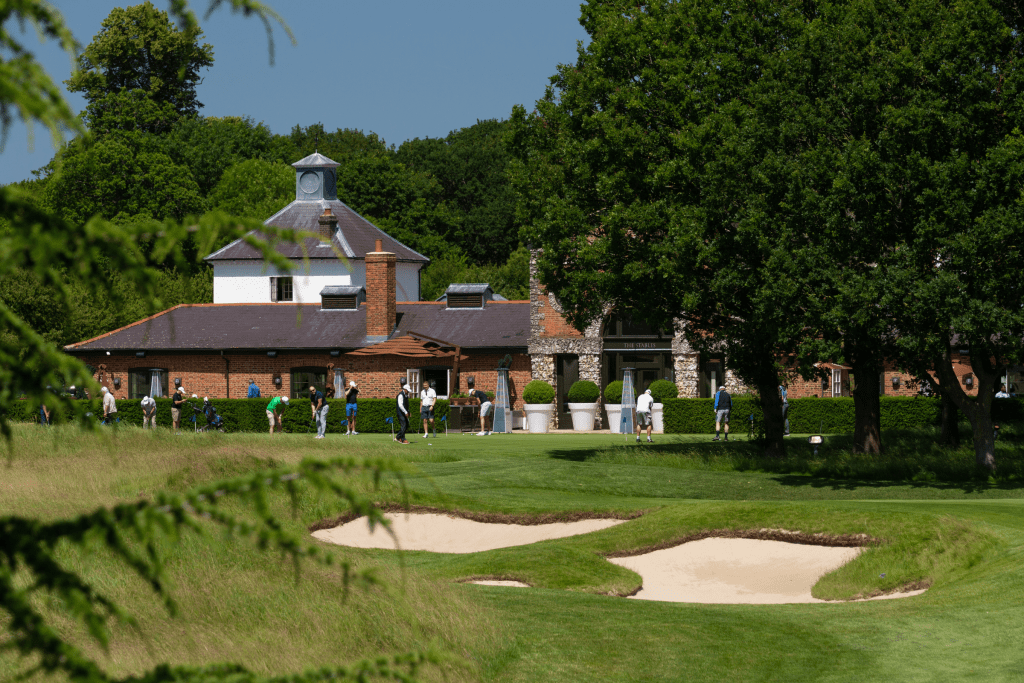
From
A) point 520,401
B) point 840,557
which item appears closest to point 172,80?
point 520,401

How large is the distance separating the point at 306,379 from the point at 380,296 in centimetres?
493

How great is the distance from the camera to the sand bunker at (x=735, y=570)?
14.1 metres

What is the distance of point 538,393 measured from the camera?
4375 cm

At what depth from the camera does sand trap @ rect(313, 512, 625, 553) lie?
669 inches

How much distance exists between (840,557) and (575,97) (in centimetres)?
1679

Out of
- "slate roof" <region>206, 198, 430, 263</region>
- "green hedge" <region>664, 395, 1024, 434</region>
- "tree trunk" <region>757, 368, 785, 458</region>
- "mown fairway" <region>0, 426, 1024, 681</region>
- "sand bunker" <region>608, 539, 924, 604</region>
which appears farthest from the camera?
"slate roof" <region>206, 198, 430, 263</region>

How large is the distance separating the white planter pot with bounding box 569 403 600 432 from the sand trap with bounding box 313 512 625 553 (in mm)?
25731

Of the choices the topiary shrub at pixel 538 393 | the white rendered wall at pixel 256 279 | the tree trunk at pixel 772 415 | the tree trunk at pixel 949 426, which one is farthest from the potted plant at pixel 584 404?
the white rendered wall at pixel 256 279

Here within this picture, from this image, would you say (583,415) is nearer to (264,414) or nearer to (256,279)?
(264,414)

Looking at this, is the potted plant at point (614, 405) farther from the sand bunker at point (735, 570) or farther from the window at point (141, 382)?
the sand bunker at point (735, 570)

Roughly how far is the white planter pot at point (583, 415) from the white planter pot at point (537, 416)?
3.50ft

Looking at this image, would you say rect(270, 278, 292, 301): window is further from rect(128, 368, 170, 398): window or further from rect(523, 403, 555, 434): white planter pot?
rect(523, 403, 555, 434): white planter pot

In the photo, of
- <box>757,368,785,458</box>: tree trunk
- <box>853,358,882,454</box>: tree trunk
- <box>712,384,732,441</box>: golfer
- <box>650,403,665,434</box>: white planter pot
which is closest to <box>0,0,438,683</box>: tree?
<box>853,358,882,454</box>: tree trunk

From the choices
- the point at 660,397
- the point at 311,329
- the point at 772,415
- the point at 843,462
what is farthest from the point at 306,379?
the point at 843,462
